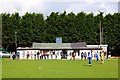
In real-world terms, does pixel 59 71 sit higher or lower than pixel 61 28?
lower

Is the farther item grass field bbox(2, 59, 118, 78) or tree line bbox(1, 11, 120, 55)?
tree line bbox(1, 11, 120, 55)

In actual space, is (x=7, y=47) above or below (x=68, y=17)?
below

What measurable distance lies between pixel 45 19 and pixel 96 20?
13002 millimetres

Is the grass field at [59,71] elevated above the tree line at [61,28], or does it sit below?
below

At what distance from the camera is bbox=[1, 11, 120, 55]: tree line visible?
101m

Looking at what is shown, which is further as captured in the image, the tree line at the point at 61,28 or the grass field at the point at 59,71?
the tree line at the point at 61,28

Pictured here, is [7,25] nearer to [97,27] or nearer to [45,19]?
[45,19]

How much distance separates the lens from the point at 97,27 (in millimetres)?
102062

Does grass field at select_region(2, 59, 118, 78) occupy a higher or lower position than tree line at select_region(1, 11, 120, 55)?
lower

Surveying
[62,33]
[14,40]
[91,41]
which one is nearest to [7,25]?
[14,40]

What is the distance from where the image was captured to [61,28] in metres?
102

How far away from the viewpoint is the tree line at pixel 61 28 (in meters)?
101

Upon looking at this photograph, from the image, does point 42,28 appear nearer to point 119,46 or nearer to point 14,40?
point 14,40

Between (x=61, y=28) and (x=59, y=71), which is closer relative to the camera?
(x=59, y=71)
